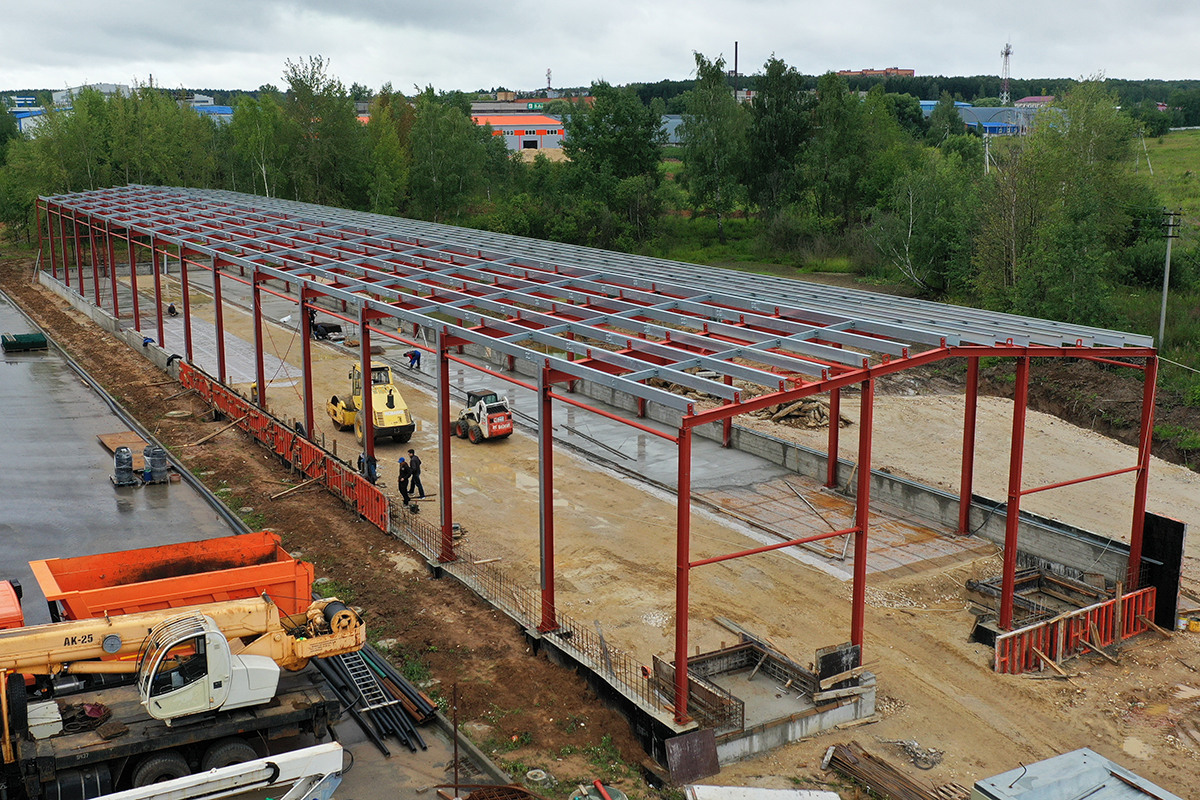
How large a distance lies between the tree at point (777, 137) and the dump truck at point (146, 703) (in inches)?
2308

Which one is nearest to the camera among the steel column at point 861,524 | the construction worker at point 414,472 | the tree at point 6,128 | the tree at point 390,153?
the steel column at point 861,524

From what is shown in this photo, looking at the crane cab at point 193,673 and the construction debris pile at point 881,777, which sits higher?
the crane cab at point 193,673

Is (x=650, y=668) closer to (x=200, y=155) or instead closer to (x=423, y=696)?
(x=423, y=696)

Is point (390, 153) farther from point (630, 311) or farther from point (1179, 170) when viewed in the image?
point (1179, 170)

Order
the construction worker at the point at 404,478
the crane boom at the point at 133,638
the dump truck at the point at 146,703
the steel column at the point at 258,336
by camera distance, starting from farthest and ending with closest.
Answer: the steel column at the point at 258,336 → the construction worker at the point at 404,478 → the crane boom at the point at 133,638 → the dump truck at the point at 146,703

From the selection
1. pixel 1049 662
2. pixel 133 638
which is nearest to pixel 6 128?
pixel 133 638

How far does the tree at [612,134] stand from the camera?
6556 centimetres

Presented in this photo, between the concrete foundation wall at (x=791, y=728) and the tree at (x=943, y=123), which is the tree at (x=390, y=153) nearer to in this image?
the tree at (x=943, y=123)

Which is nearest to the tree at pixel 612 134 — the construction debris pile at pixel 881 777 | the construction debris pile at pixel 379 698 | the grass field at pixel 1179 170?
the grass field at pixel 1179 170

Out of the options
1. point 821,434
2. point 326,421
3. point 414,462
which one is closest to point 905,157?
point 821,434

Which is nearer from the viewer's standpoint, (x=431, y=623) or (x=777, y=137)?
(x=431, y=623)

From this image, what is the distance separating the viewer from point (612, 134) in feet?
216

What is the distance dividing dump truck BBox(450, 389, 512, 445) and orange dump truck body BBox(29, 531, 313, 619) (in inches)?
509

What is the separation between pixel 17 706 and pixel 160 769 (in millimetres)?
1893
